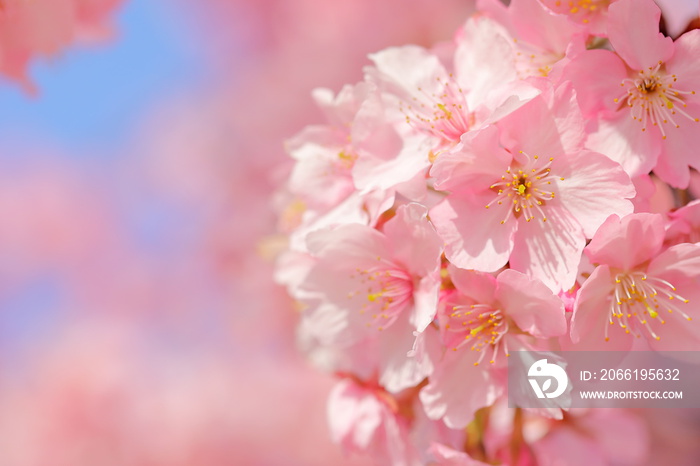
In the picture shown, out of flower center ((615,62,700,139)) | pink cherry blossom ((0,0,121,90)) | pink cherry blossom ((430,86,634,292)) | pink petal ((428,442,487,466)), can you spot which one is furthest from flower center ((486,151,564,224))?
pink cherry blossom ((0,0,121,90))

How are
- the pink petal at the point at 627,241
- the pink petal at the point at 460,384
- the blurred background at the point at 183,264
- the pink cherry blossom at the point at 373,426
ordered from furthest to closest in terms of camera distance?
the blurred background at the point at 183,264, the pink cherry blossom at the point at 373,426, the pink petal at the point at 460,384, the pink petal at the point at 627,241

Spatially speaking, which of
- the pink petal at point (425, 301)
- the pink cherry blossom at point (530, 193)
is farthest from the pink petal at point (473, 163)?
the pink petal at point (425, 301)

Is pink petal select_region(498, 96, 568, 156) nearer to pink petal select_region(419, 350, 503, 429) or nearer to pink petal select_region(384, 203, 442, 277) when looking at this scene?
pink petal select_region(384, 203, 442, 277)

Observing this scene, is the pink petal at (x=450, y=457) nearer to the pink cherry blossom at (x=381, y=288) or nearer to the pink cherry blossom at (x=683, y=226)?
the pink cherry blossom at (x=381, y=288)

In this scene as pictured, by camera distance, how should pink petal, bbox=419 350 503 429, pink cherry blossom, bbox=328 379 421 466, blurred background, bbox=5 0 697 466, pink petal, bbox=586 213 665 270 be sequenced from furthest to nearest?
blurred background, bbox=5 0 697 466, pink cherry blossom, bbox=328 379 421 466, pink petal, bbox=419 350 503 429, pink petal, bbox=586 213 665 270

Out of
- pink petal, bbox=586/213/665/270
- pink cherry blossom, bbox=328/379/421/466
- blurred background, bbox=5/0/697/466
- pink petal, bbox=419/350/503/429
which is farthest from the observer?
blurred background, bbox=5/0/697/466

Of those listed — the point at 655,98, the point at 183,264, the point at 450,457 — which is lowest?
the point at 450,457

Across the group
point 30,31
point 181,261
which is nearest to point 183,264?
point 181,261

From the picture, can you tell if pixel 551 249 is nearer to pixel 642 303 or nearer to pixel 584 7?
pixel 642 303
